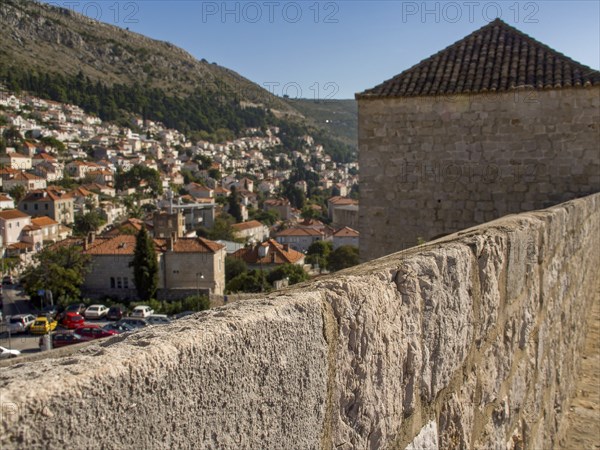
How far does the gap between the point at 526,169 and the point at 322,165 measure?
417 feet

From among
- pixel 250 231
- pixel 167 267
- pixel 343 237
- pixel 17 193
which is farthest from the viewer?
pixel 17 193

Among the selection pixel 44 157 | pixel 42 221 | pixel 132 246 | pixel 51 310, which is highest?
pixel 44 157

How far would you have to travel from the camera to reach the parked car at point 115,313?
34438mm

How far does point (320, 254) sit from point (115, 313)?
17184 mm

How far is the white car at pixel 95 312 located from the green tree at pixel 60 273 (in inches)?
223

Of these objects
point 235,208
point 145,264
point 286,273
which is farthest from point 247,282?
point 235,208

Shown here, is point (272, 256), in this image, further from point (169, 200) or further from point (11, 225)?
point (169, 200)

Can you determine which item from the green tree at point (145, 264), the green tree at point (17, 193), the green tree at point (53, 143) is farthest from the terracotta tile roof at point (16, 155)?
the green tree at point (145, 264)

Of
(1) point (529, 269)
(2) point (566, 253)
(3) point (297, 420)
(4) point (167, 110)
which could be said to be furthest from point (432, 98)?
(4) point (167, 110)

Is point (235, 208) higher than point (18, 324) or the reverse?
higher

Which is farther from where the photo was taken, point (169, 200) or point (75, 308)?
point (169, 200)

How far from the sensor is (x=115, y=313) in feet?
115

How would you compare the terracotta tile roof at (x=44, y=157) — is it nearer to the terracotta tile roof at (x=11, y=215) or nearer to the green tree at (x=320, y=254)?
the terracotta tile roof at (x=11, y=215)

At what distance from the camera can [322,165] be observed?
440ft
